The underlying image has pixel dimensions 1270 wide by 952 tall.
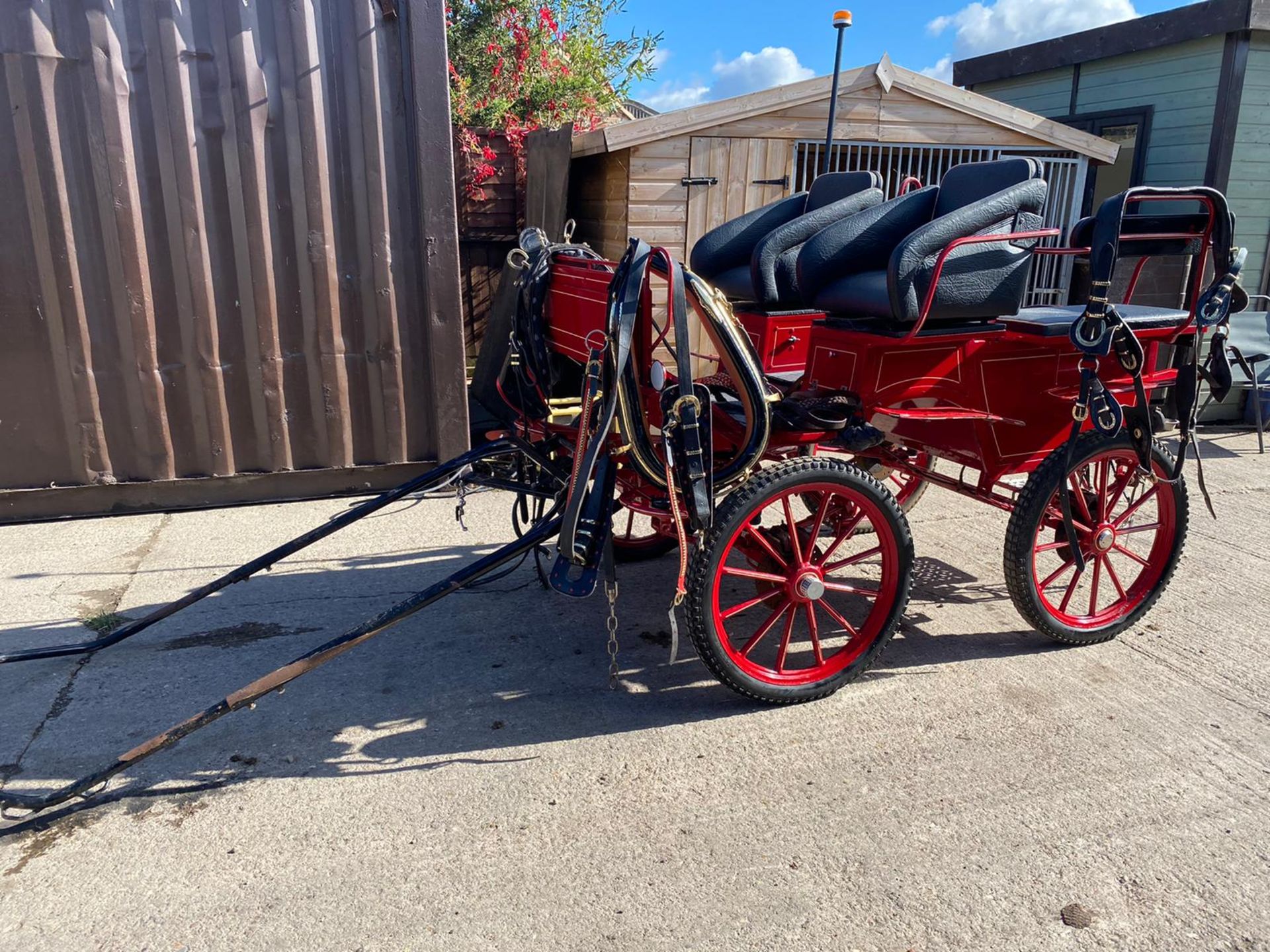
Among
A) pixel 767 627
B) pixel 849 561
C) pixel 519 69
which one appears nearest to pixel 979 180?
pixel 849 561

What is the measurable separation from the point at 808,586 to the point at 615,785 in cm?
97

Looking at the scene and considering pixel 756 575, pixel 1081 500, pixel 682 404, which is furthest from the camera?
pixel 1081 500

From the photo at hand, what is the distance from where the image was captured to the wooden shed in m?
6.75

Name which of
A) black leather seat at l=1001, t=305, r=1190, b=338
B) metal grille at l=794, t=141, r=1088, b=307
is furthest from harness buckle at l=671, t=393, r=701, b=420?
metal grille at l=794, t=141, r=1088, b=307

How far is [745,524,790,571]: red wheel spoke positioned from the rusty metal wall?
287 centimetres

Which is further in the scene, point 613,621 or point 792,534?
point 792,534

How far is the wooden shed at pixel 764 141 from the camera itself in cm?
675

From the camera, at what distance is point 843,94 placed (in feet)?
22.7

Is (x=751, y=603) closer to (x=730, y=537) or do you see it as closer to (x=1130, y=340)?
(x=730, y=537)

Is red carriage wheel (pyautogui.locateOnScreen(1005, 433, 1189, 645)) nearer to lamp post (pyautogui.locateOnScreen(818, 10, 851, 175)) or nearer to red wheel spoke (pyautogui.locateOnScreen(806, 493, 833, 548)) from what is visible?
red wheel spoke (pyautogui.locateOnScreen(806, 493, 833, 548))

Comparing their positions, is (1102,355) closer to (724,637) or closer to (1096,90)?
Result: (724,637)

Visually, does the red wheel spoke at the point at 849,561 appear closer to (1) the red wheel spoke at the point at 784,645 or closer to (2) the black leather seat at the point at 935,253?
(1) the red wheel spoke at the point at 784,645

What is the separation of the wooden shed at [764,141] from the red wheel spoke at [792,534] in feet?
14.0

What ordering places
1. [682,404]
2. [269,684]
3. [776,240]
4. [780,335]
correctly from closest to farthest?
[269,684], [682,404], [776,240], [780,335]
